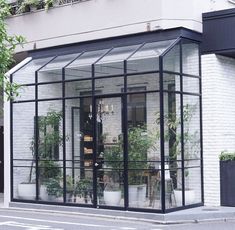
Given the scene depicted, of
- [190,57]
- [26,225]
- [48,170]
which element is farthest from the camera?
[48,170]

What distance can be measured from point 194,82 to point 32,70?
192 inches

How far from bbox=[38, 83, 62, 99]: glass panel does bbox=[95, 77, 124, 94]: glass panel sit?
132 centimetres

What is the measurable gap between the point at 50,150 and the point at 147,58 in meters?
4.04

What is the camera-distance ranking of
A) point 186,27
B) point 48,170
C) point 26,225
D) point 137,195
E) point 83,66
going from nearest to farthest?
point 26,225 → point 137,195 → point 186,27 → point 83,66 → point 48,170

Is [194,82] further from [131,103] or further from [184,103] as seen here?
[131,103]

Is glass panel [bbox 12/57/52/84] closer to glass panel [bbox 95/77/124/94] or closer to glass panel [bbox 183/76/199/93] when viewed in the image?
glass panel [bbox 95/77/124/94]

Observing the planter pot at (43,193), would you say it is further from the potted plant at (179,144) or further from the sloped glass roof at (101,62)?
the potted plant at (179,144)

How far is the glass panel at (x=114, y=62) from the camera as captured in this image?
1451cm

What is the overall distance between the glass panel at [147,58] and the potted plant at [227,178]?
2.95 meters

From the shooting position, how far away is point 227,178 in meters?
14.4

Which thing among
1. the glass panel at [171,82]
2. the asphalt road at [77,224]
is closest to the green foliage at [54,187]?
the asphalt road at [77,224]

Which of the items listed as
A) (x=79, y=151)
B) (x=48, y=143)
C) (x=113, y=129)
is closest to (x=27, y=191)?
(x=48, y=143)

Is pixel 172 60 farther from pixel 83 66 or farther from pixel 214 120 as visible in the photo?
pixel 83 66

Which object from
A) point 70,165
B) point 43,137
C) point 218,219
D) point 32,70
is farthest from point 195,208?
point 32,70
